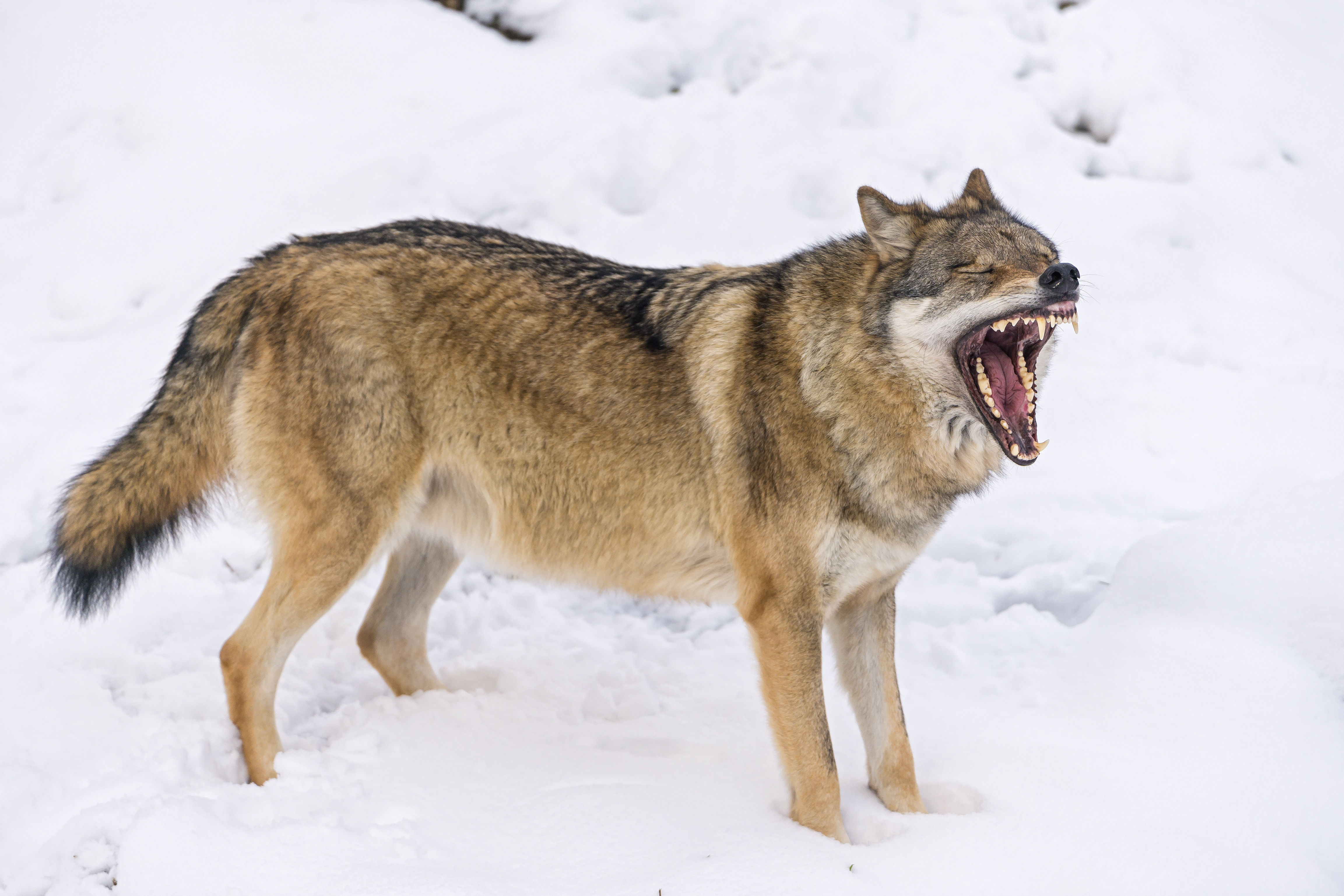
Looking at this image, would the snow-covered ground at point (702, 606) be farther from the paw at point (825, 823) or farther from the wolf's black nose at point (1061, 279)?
the wolf's black nose at point (1061, 279)

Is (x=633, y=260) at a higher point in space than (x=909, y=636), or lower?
higher

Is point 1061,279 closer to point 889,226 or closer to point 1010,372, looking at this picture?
point 1010,372

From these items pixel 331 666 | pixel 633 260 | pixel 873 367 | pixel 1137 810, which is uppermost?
pixel 873 367

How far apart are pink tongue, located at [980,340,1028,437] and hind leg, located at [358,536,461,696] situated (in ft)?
7.45

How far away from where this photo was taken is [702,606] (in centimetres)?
502

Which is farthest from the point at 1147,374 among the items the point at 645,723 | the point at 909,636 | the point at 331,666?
the point at 331,666

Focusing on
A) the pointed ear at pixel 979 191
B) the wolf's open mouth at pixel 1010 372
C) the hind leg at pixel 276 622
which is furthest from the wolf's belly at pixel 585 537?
the pointed ear at pixel 979 191

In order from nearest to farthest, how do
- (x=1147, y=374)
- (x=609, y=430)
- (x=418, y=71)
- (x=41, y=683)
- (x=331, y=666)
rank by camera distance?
(x=609, y=430) → (x=41, y=683) → (x=331, y=666) → (x=1147, y=374) → (x=418, y=71)

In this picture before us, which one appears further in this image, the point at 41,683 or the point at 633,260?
the point at 633,260

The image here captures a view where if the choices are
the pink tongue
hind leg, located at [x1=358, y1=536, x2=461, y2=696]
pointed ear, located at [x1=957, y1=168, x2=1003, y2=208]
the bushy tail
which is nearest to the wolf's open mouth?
the pink tongue

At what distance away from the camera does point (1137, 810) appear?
3.33 meters

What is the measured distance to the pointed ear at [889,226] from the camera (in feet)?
11.2

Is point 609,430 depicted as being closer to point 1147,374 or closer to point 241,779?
point 241,779

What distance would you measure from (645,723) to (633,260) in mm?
3064
